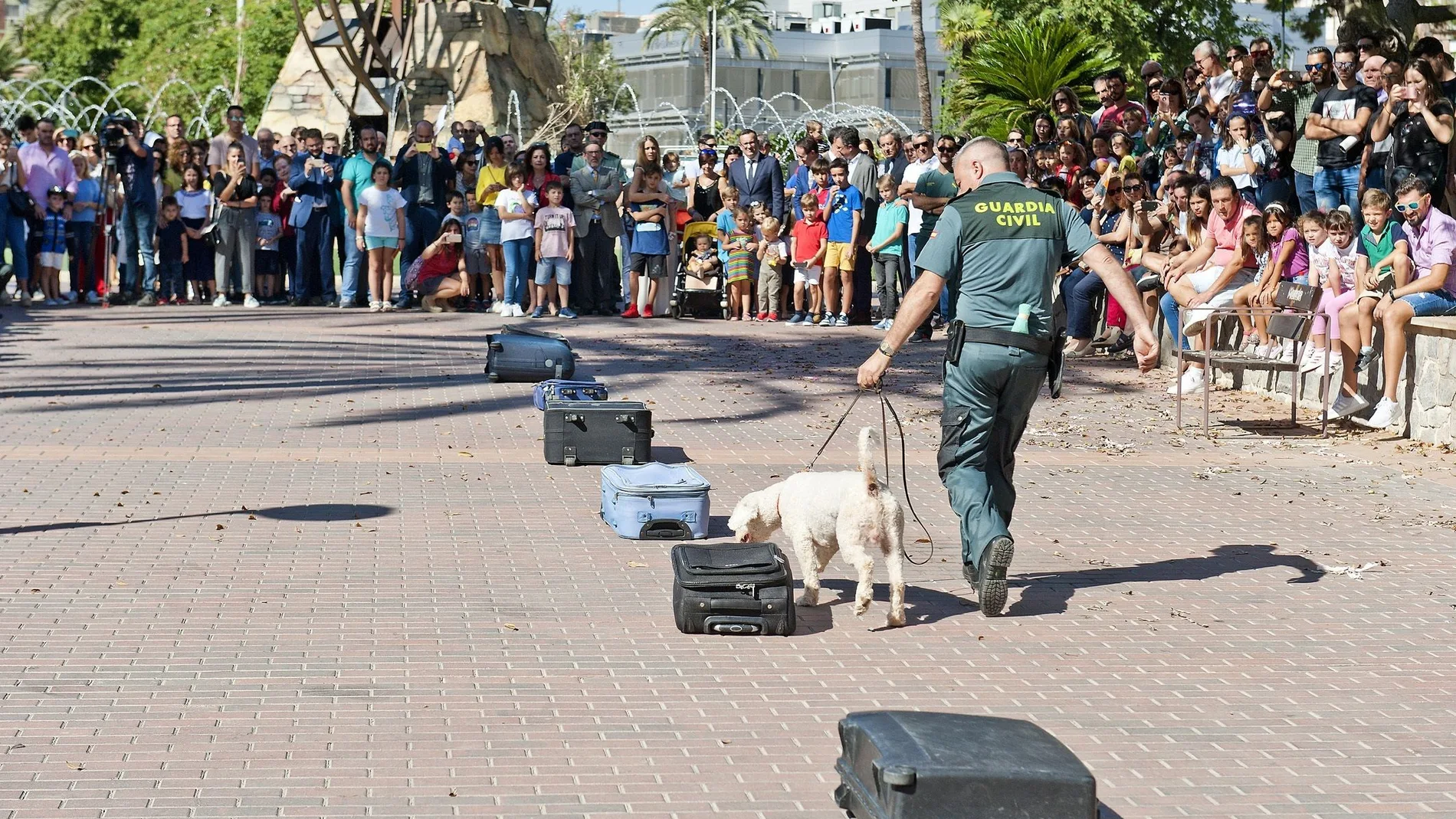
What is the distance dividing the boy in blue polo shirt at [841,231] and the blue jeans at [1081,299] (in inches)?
119

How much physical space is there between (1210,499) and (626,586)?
436 centimetres

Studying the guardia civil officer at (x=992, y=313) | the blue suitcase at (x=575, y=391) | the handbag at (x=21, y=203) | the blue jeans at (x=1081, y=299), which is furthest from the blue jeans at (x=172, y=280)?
the guardia civil officer at (x=992, y=313)

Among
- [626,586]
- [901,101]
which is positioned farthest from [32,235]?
[901,101]

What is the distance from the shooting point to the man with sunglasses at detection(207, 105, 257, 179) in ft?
70.6

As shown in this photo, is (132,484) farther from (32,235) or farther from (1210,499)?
(32,235)

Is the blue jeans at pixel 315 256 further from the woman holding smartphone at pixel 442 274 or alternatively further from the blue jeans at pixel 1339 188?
the blue jeans at pixel 1339 188

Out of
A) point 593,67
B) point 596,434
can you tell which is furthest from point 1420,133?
Result: point 593,67

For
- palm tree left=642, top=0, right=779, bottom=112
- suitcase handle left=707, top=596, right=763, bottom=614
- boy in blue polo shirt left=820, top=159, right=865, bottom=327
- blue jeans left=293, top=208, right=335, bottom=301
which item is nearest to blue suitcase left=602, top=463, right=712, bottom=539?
suitcase handle left=707, top=596, right=763, bottom=614

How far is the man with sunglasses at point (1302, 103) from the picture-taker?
15875mm

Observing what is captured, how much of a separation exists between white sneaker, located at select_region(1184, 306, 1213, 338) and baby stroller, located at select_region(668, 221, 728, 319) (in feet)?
24.5

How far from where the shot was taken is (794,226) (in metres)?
20.2

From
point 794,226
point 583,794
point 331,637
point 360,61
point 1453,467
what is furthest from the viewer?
point 360,61

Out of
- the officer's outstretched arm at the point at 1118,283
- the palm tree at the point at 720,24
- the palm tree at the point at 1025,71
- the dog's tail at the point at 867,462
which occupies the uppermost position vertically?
the palm tree at the point at 720,24

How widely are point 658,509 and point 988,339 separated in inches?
92.6
